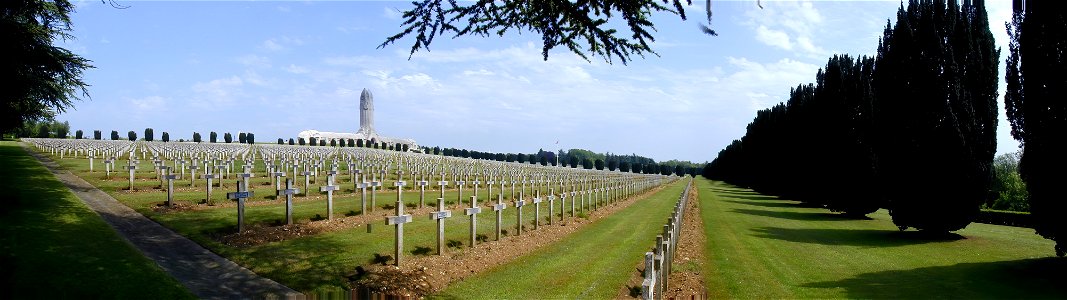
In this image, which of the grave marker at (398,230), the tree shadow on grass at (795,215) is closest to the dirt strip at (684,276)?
the grave marker at (398,230)

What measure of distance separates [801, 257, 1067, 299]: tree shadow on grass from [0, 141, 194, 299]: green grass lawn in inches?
433

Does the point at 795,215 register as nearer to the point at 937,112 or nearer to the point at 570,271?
the point at 937,112

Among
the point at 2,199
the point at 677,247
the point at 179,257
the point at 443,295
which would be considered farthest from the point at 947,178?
the point at 2,199

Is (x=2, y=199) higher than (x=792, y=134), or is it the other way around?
(x=792, y=134)

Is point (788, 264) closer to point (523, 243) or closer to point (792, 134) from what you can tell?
point (523, 243)

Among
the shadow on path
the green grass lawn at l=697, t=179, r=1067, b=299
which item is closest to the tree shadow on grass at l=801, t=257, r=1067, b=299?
the green grass lawn at l=697, t=179, r=1067, b=299

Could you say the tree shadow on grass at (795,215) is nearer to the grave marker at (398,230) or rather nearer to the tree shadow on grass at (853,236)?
the tree shadow on grass at (853,236)

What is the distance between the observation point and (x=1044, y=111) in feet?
40.0

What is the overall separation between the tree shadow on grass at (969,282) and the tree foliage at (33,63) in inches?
798

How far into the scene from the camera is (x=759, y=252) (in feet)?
49.2

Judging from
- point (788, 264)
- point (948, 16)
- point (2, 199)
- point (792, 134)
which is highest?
point (948, 16)

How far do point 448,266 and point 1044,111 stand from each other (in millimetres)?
12049

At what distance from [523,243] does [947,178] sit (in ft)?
40.0

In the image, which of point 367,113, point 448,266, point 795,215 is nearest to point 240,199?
point 448,266
